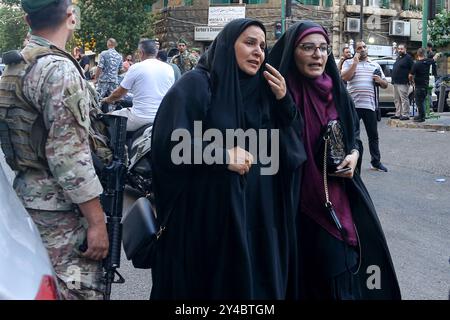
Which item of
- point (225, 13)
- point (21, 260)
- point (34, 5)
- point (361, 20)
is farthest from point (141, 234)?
point (361, 20)

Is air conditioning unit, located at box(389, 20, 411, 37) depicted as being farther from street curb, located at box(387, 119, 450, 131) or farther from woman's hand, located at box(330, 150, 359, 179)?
woman's hand, located at box(330, 150, 359, 179)

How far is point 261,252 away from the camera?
3.60 meters

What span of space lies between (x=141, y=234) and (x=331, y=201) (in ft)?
3.54

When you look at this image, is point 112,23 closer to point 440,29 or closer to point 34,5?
point 440,29

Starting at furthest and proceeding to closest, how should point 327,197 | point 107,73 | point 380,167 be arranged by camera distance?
1. point 107,73
2. point 380,167
3. point 327,197

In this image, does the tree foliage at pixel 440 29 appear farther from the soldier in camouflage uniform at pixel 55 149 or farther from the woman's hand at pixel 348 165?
the soldier in camouflage uniform at pixel 55 149

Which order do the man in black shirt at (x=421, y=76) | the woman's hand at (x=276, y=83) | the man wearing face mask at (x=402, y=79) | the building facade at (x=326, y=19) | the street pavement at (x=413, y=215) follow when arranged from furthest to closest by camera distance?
the building facade at (x=326, y=19) → the man wearing face mask at (x=402, y=79) → the man in black shirt at (x=421, y=76) → the street pavement at (x=413, y=215) → the woman's hand at (x=276, y=83)

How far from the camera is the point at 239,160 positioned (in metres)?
3.42

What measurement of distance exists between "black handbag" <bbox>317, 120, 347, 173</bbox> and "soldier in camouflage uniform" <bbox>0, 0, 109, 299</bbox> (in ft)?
4.44

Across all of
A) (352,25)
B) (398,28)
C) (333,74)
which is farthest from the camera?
(398,28)

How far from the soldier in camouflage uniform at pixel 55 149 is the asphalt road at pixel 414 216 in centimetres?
194

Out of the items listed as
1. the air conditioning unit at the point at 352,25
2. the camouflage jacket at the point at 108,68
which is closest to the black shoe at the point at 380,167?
the camouflage jacket at the point at 108,68

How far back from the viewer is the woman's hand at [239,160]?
11.2ft
